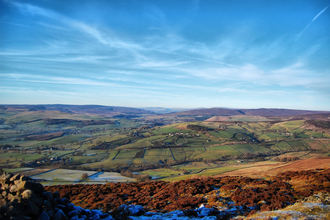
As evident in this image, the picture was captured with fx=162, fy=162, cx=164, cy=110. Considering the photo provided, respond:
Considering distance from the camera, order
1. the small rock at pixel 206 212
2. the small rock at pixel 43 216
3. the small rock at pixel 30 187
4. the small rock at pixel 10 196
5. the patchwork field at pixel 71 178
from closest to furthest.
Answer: the small rock at pixel 43 216 → the small rock at pixel 10 196 → the small rock at pixel 30 187 → the small rock at pixel 206 212 → the patchwork field at pixel 71 178

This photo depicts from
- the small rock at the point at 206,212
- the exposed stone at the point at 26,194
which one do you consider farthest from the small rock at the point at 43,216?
the small rock at the point at 206,212

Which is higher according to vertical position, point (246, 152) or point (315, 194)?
point (315, 194)

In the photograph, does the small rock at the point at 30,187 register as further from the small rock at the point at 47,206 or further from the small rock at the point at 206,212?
the small rock at the point at 206,212

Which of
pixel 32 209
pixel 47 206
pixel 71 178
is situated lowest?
pixel 71 178

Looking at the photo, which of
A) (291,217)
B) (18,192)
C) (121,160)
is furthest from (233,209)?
(121,160)

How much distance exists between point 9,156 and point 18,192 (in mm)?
141640

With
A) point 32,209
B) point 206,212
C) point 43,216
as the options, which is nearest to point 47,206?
point 43,216

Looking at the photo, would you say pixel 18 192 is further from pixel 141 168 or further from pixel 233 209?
pixel 141 168

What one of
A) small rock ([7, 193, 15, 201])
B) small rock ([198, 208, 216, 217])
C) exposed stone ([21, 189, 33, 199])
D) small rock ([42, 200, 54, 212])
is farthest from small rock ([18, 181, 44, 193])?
small rock ([198, 208, 216, 217])

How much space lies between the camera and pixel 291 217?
1244 cm

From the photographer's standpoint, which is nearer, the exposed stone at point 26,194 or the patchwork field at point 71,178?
the exposed stone at point 26,194

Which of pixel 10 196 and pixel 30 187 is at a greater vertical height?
pixel 30 187

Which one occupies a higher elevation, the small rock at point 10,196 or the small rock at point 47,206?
the small rock at point 10,196

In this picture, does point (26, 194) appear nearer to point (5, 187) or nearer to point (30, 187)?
point (30, 187)
